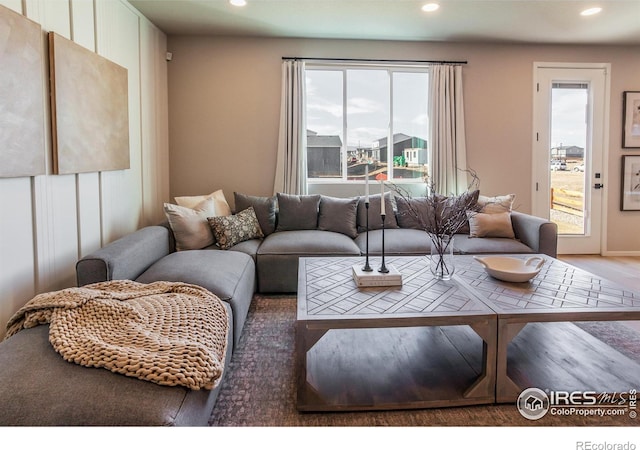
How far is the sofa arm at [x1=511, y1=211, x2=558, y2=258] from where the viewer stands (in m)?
3.64

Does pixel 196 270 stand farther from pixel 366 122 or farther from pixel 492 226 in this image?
pixel 366 122

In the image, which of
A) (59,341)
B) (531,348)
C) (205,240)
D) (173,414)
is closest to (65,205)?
(205,240)

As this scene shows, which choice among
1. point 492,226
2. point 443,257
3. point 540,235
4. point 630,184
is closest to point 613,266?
point 630,184

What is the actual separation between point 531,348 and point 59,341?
2.45 meters

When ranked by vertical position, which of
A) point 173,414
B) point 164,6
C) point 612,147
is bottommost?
point 173,414

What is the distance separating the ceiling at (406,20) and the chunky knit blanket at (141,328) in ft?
8.93

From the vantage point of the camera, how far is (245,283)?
292 cm

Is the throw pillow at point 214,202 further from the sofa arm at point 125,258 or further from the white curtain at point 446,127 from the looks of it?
the white curtain at point 446,127

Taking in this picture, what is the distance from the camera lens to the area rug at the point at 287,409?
1.86m

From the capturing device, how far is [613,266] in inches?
183

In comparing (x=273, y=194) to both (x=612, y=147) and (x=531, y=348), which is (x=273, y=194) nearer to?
(x=531, y=348)

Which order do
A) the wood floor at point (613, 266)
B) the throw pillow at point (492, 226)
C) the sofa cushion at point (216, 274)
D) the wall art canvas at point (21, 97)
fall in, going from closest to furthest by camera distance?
the wall art canvas at point (21, 97) < the sofa cushion at point (216, 274) < the throw pillow at point (492, 226) < the wood floor at point (613, 266)

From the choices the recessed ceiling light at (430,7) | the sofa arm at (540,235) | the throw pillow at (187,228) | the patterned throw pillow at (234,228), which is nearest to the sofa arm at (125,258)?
the throw pillow at (187,228)

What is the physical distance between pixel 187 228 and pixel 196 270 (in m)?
0.95
